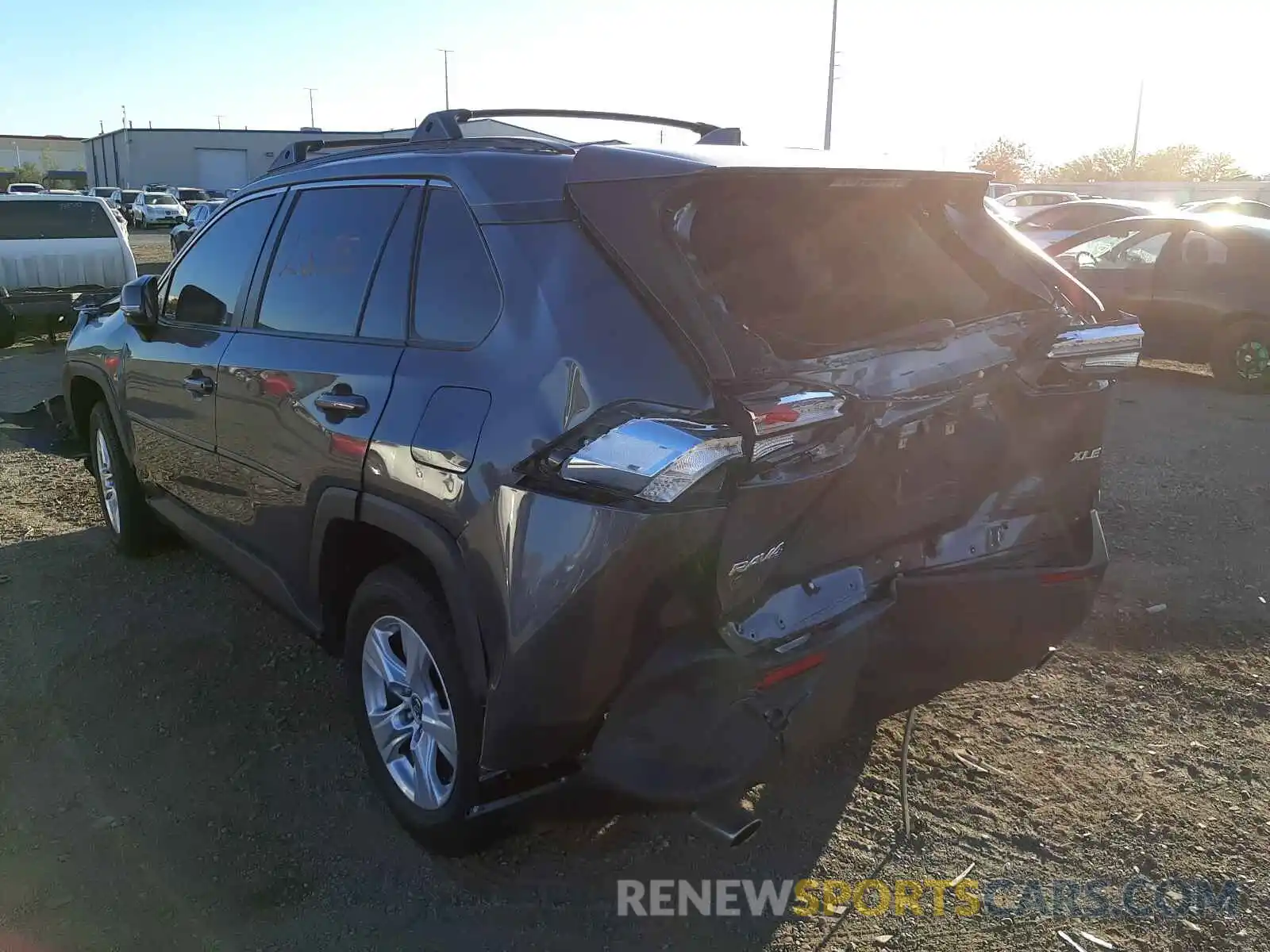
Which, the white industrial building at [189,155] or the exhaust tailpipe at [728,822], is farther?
the white industrial building at [189,155]

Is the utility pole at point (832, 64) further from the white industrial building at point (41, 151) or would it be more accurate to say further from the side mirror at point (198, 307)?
the white industrial building at point (41, 151)

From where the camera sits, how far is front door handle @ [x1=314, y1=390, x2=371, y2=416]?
9.41ft

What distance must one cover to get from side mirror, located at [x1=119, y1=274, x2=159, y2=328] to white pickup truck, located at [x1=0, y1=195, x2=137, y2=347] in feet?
27.1

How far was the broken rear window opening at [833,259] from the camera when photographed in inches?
102

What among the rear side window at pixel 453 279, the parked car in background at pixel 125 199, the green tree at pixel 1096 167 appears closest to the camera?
the rear side window at pixel 453 279

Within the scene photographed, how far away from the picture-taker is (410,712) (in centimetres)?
298

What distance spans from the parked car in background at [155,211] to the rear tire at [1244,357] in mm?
41002

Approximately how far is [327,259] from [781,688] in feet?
6.84

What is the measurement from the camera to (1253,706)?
3.67 metres

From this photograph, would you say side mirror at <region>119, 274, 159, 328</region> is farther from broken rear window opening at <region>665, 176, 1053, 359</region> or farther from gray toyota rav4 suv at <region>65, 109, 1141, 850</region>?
broken rear window opening at <region>665, 176, 1053, 359</region>

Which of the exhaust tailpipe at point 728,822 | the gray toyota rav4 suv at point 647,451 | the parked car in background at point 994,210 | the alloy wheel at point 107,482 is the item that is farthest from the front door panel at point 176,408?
the parked car in background at point 994,210

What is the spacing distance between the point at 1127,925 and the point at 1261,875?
1.59 feet

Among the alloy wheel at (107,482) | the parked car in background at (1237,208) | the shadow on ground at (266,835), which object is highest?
the parked car in background at (1237,208)

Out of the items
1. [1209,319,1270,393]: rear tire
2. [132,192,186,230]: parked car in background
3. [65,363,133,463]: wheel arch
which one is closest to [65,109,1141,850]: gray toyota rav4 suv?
[65,363,133,463]: wheel arch
